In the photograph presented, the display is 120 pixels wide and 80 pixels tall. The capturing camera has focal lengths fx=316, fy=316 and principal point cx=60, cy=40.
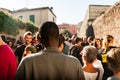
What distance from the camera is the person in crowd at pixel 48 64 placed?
11.4ft

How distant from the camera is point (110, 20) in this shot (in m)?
17.0

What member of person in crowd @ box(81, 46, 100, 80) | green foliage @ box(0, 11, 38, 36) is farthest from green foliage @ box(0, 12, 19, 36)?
person in crowd @ box(81, 46, 100, 80)

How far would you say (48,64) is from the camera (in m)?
3.49


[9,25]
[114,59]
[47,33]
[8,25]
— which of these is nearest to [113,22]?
[8,25]

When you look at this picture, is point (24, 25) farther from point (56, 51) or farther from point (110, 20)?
point (56, 51)

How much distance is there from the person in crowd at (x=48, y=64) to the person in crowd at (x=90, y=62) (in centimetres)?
137

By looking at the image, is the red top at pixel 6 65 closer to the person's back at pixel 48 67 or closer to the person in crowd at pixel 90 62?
the person's back at pixel 48 67

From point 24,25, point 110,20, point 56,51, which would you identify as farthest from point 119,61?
point 24,25

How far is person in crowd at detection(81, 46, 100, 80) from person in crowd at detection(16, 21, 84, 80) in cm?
137

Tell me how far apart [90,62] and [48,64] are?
1653mm

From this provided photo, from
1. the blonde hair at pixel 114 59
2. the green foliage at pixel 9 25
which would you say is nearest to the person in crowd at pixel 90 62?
the blonde hair at pixel 114 59

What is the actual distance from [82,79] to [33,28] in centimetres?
2796

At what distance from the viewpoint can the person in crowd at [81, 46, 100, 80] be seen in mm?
4957

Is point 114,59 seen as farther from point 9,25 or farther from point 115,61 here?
point 9,25
